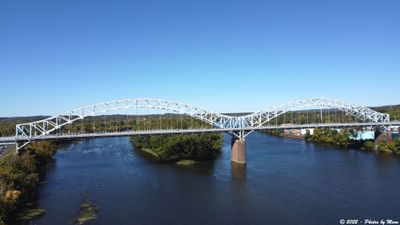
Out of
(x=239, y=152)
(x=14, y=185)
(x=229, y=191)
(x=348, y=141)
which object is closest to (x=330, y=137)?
(x=348, y=141)

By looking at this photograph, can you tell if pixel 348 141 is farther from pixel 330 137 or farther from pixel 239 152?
pixel 239 152

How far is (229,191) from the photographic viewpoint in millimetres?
29344

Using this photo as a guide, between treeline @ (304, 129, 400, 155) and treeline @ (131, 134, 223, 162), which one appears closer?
treeline @ (131, 134, 223, 162)

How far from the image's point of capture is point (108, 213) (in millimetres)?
23844

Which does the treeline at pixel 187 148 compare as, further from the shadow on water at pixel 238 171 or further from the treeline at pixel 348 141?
the treeline at pixel 348 141

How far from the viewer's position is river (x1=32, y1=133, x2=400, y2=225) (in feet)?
75.3

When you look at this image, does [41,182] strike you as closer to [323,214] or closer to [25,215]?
[25,215]

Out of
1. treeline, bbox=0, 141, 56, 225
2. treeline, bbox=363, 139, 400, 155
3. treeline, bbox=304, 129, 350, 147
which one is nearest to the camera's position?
treeline, bbox=0, 141, 56, 225

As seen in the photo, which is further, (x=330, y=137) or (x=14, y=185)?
(x=330, y=137)

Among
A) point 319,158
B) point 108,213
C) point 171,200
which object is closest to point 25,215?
point 108,213

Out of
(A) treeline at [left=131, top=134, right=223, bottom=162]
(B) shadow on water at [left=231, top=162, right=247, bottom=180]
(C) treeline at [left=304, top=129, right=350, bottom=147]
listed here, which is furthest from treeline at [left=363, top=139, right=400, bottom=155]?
(A) treeline at [left=131, top=134, right=223, bottom=162]

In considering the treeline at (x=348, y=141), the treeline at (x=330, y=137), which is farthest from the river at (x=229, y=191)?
the treeline at (x=330, y=137)

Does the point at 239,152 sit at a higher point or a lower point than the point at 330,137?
lower

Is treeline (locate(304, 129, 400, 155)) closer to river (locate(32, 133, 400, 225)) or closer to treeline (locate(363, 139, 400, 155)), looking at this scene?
treeline (locate(363, 139, 400, 155))
